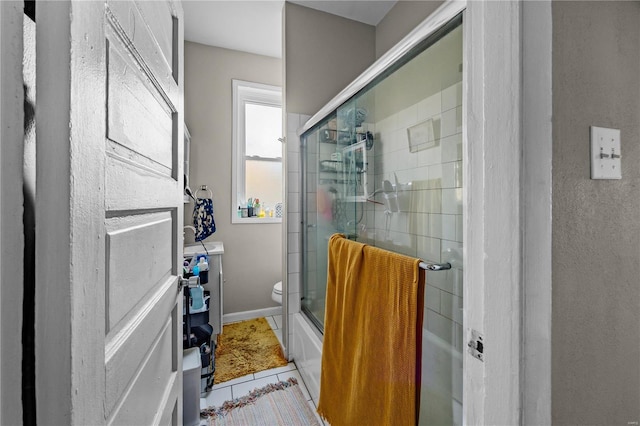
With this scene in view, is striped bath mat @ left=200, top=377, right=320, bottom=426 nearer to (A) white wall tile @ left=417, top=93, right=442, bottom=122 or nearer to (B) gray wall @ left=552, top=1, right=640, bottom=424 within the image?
(B) gray wall @ left=552, top=1, right=640, bottom=424

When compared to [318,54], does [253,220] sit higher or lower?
lower

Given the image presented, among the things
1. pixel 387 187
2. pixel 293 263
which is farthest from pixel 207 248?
pixel 387 187

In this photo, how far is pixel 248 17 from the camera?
217 centimetres

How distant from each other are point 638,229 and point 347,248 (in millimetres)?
Answer: 845

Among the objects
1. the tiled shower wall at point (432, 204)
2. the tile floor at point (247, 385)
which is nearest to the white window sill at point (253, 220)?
the tile floor at point (247, 385)

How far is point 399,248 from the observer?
117 cm

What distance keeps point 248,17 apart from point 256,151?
1106 mm

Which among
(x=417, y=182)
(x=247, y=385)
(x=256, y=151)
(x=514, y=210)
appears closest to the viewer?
(x=514, y=210)

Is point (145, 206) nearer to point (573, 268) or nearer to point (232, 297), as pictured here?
point (573, 268)

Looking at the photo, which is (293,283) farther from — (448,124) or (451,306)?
(448,124)

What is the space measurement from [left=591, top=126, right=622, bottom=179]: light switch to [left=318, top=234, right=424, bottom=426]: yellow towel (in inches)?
18.2

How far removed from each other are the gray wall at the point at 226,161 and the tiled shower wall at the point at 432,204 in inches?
63.5

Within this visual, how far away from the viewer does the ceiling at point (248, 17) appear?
204 cm

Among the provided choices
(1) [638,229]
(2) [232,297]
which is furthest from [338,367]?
(2) [232,297]
